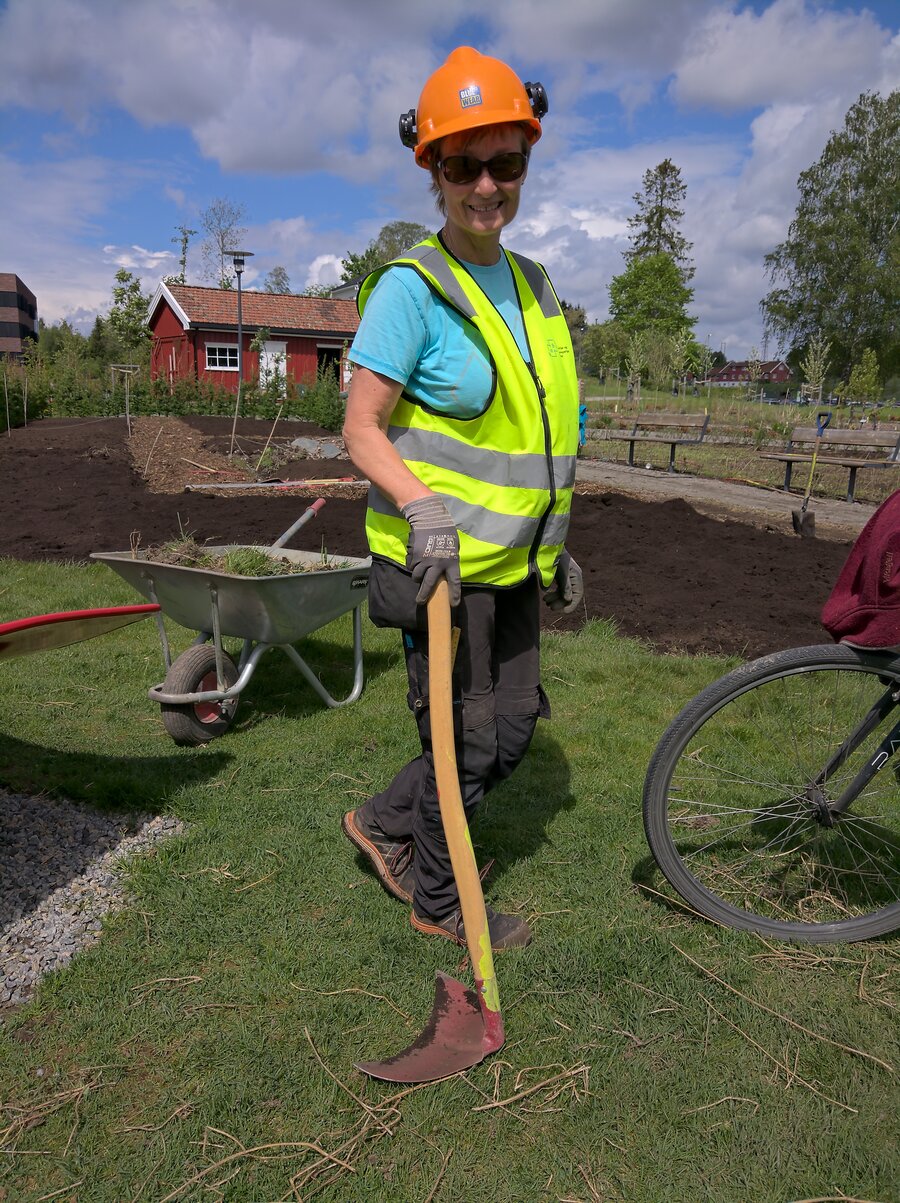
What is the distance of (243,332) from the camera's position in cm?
3231

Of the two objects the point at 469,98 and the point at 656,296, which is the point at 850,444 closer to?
the point at 469,98

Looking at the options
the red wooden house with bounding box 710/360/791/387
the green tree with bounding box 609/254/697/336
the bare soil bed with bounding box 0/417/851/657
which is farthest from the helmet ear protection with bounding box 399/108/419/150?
the red wooden house with bounding box 710/360/791/387

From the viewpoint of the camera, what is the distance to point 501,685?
2.59 m

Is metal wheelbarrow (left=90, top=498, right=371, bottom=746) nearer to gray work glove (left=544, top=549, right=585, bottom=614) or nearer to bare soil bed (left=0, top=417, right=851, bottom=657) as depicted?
gray work glove (left=544, top=549, right=585, bottom=614)

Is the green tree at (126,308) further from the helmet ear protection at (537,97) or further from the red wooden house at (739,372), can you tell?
the red wooden house at (739,372)

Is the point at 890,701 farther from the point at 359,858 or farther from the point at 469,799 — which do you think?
the point at 359,858

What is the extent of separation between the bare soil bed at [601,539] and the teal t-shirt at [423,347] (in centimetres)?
342

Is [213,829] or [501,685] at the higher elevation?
[501,685]

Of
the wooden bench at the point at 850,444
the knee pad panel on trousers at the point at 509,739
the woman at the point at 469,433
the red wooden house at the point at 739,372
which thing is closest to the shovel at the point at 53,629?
the woman at the point at 469,433

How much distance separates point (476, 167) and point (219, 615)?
2.29 metres

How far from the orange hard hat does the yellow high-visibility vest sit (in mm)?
290

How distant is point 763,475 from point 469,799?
1504 cm

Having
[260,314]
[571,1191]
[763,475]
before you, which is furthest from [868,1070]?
[260,314]

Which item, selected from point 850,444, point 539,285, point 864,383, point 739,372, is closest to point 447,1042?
point 539,285
